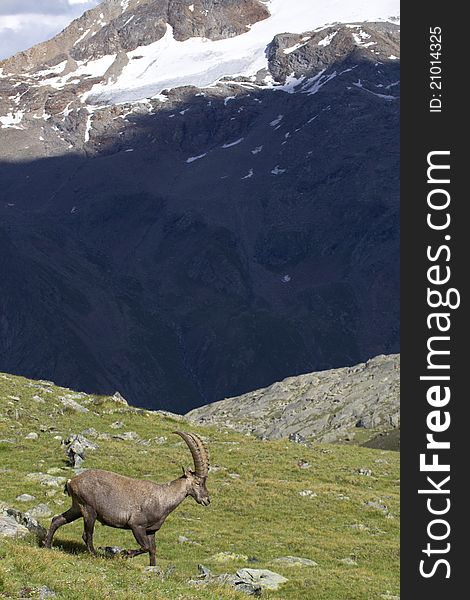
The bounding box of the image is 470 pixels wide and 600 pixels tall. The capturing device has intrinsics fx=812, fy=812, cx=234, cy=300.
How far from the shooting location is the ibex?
71.0 ft

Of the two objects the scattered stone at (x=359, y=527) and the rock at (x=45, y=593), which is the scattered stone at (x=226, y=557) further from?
the rock at (x=45, y=593)

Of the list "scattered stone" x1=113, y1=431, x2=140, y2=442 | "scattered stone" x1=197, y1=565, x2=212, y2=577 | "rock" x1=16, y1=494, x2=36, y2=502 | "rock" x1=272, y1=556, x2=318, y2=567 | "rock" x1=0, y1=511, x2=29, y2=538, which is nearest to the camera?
"rock" x1=0, y1=511, x2=29, y2=538

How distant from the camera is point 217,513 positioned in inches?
1421

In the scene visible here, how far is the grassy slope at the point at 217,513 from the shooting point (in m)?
19.3

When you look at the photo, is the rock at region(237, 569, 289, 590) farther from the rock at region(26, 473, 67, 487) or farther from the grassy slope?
the rock at region(26, 473, 67, 487)

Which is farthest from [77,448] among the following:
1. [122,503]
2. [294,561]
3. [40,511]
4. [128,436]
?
[122,503]

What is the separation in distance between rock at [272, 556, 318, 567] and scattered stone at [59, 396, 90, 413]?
2732 cm

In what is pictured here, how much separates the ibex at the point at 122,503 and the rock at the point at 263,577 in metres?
3.61

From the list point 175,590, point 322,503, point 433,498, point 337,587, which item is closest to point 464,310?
point 433,498

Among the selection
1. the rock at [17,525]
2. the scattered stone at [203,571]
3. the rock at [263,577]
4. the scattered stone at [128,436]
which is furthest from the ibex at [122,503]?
the scattered stone at [128,436]

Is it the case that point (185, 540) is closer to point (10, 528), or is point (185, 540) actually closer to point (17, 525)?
point (17, 525)

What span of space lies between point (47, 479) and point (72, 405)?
63.8 ft

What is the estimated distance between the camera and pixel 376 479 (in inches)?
1850

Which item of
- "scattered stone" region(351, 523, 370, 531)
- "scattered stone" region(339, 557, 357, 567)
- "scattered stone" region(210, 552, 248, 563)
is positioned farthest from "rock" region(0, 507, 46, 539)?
"scattered stone" region(351, 523, 370, 531)
